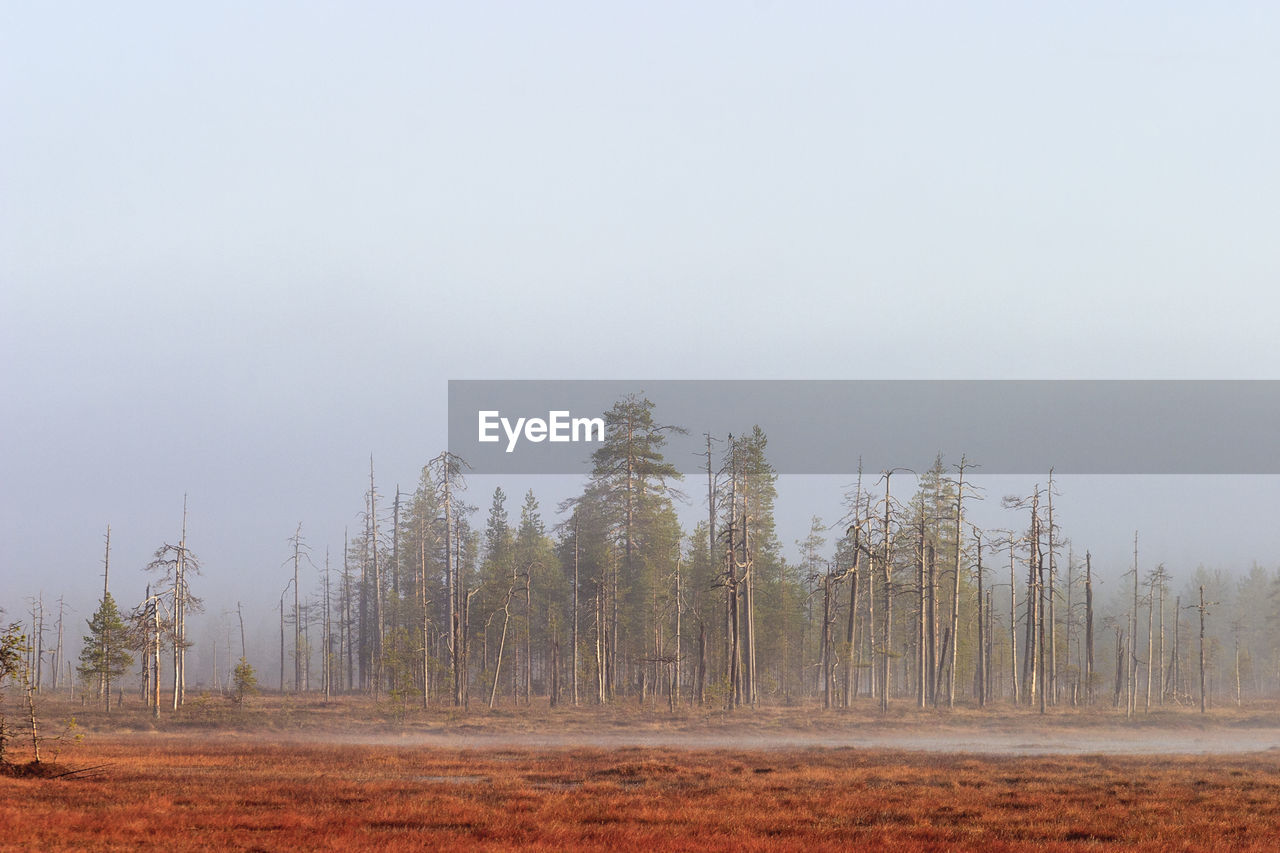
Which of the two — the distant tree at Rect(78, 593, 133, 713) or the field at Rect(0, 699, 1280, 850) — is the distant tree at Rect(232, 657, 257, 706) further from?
the distant tree at Rect(78, 593, 133, 713)

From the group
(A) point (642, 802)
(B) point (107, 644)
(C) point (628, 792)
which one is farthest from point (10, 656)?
(B) point (107, 644)

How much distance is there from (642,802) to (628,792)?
2756 millimetres

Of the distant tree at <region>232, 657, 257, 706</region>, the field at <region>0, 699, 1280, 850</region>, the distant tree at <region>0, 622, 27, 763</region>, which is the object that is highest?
the distant tree at <region>0, 622, 27, 763</region>

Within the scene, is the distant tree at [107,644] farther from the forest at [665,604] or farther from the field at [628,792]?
the field at [628,792]

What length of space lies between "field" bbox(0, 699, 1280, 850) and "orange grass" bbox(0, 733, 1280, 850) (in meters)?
0.10

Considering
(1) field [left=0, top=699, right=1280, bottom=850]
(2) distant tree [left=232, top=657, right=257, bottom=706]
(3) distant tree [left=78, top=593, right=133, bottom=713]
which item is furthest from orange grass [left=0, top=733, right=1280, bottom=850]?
(3) distant tree [left=78, top=593, right=133, bottom=713]

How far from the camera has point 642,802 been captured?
26.1 m

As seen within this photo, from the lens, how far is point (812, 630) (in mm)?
93250

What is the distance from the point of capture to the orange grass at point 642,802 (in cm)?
2033

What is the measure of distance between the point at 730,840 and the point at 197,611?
51.9 meters

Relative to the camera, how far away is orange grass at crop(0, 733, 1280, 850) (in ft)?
66.7

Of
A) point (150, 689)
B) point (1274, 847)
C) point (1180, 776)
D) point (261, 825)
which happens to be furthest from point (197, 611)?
point (1274, 847)

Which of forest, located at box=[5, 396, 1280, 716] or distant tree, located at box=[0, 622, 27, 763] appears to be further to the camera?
forest, located at box=[5, 396, 1280, 716]

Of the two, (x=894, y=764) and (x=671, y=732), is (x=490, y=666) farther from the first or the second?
(x=894, y=764)
